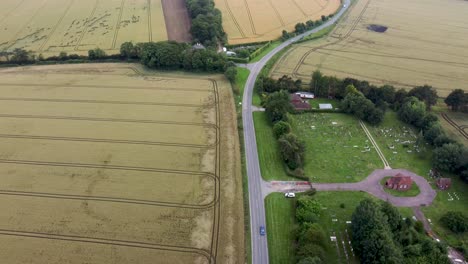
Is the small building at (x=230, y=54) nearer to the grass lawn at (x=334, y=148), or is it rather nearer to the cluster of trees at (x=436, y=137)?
the grass lawn at (x=334, y=148)

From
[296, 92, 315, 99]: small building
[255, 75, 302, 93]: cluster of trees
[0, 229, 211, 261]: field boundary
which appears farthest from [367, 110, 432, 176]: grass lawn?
[0, 229, 211, 261]: field boundary

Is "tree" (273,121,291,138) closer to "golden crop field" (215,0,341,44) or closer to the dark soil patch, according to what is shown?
"golden crop field" (215,0,341,44)

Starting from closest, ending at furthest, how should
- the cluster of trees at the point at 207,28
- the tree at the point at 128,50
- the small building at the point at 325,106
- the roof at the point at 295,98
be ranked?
the small building at the point at 325,106 < the roof at the point at 295,98 < the tree at the point at 128,50 < the cluster of trees at the point at 207,28

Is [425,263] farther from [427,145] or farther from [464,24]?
[464,24]

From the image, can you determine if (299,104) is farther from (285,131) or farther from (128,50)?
(128,50)

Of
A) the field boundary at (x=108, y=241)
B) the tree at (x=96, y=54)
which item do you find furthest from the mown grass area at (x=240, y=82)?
the field boundary at (x=108, y=241)

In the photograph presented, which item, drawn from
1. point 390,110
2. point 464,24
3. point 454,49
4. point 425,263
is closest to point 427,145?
point 390,110
